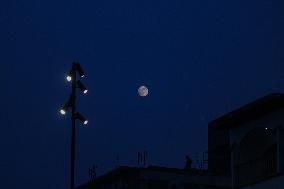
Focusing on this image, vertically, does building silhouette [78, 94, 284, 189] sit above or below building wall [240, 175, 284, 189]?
above

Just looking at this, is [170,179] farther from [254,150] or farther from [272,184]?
[272,184]

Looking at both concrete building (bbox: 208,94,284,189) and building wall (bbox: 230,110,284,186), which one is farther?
building wall (bbox: 230,110,284,186)

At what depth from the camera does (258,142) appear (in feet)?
99.4

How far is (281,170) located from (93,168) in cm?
3096

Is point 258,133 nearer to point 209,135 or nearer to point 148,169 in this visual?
point 148,169

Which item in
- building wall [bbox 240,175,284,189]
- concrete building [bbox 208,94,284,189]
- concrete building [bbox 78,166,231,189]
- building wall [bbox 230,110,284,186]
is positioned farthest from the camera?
concrete building [bbox 78,166,231,189]

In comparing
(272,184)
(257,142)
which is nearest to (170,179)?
(257,142)

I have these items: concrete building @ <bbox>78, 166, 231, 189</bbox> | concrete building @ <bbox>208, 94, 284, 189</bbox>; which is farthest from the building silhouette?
concrete building @ <bbox>78, 166, 231, 189</bbox>

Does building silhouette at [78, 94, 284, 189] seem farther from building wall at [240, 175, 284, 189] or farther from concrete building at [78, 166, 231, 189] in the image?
concrete building at [78, 166, 231, 189]

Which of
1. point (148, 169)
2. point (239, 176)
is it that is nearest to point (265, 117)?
point (239, 176)

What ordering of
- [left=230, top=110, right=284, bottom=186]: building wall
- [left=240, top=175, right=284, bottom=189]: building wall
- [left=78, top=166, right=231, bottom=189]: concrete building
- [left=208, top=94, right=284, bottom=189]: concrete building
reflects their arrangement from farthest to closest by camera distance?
1. [left=78, top=166, right=231, bottom=189]: concrete building
2. [left=230, top=110, right=284, bottom=186]: building wall
3. [left=208, top=94, right=284, bottom=189]: concrete building
4. [left=240, top=175, right=284, bottom=189]: building wall

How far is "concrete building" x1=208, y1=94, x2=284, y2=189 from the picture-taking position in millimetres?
26766

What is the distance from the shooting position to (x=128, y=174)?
4669cm

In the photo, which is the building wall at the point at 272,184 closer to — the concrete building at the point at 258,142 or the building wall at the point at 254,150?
the concrete building at the point at 258,142
